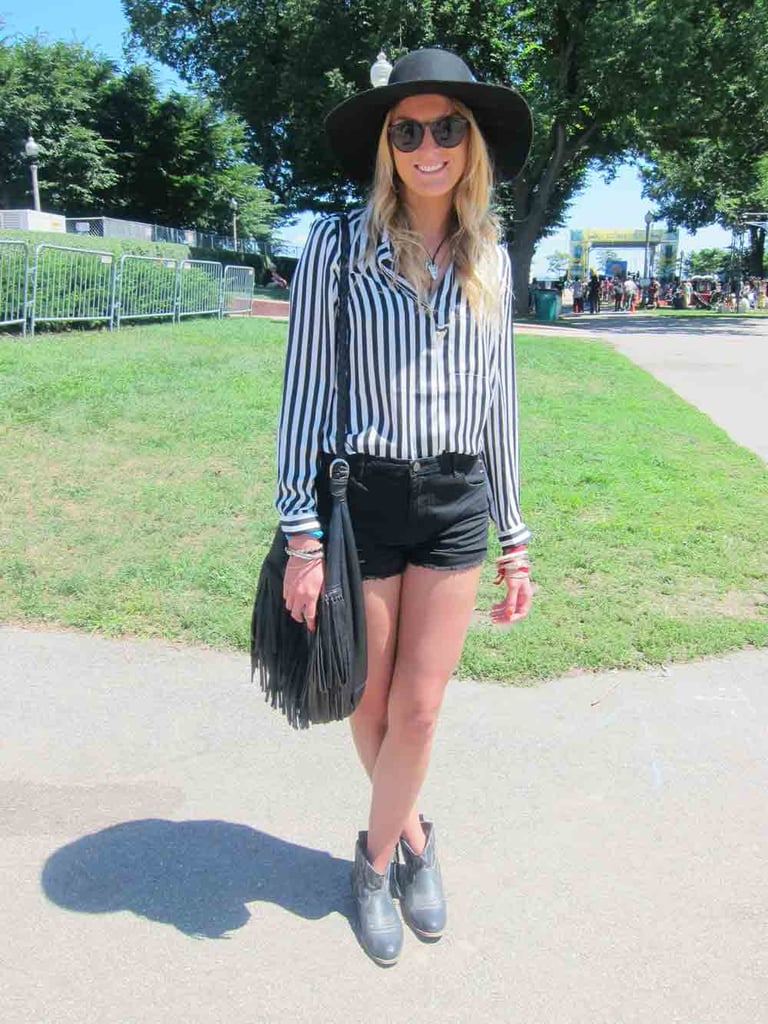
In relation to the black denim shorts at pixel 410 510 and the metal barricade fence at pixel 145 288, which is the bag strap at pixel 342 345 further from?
the metal barricade fence at pixel 145 288

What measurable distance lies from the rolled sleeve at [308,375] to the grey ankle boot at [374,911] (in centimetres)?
92

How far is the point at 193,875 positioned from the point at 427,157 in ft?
6.28

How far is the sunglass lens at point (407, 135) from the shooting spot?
6.89ft

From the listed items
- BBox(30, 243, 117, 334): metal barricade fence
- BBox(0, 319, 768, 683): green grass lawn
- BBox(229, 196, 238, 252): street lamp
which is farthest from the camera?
BBox(229, 196, 238, 252): street lamp

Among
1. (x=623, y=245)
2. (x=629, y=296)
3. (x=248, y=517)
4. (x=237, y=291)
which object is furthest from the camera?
(x=623, y=245)

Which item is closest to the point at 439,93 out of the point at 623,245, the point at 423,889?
the point at 423,889

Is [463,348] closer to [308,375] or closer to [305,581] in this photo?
[308,375]

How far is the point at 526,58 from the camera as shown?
30.1 meters

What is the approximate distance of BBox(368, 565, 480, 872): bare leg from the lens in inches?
86.1

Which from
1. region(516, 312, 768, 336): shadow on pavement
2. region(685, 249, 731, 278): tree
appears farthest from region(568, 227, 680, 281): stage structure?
region(516, 312, 768, 336): shadow on pavement

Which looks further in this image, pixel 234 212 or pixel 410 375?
pixel 234 212

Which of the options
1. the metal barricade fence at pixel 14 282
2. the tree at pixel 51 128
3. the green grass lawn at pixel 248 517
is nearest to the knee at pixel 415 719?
the green grass lawn at pixel 248 517

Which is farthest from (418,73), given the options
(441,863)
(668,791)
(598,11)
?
(598,11)

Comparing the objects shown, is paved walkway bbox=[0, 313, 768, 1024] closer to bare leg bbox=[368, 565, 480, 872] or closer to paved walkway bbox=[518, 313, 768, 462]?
bare leg bbox=[368, 565, 480, 872]
